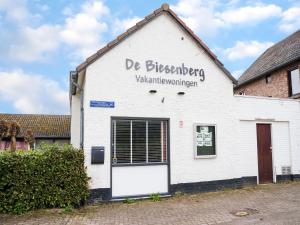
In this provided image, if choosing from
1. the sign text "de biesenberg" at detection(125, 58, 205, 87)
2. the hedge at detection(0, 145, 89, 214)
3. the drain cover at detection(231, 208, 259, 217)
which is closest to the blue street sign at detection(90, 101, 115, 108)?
the sign text "de biesenberg" at detection(125, 58, 205, 87)

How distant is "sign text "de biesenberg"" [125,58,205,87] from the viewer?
10125mm

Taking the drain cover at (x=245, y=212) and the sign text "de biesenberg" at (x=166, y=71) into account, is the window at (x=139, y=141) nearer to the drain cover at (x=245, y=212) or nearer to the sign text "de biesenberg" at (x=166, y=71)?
the sign text "de biesenberg" at (x=166, y=71)

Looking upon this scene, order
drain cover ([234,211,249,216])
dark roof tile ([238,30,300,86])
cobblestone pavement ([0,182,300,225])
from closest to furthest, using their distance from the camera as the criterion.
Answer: cobblestone pavement ([0,182,300,225])
drain cover ([234,211,249,216])
dark roof tile ([238,30,300,86])

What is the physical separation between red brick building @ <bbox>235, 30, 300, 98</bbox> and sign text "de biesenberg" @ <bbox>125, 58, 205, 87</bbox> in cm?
791

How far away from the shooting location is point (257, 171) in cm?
1212

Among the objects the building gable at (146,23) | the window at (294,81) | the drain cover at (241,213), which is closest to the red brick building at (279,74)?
the window at (294,81)

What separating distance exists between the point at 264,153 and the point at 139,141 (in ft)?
18.8

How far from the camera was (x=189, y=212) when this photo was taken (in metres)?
8.05

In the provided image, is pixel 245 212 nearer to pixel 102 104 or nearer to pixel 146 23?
pixel 102 104

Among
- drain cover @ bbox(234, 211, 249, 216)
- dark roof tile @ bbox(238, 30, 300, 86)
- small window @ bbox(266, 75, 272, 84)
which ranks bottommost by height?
drain cover @ bbox(234, 211, 249, 216)

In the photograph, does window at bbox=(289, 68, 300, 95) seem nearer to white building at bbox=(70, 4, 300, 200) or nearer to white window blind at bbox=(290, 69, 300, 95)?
white window blind at bbox=(290, 69, 300, 95)

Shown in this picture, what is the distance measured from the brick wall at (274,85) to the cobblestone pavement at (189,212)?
8.74m

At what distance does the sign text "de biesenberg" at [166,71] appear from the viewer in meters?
10.1

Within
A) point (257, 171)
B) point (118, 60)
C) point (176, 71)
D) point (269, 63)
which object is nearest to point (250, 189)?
point (257, 171)
